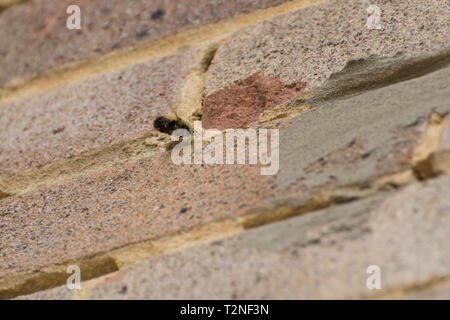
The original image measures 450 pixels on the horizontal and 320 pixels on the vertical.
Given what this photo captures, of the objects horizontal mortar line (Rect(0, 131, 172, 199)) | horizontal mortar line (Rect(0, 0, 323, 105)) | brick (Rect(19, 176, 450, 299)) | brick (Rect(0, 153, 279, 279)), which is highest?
horizontal mortar line (Rect(0, 0, 323, 105))

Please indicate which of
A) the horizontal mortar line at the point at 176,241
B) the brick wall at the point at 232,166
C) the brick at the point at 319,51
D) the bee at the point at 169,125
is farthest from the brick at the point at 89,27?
the horizontal mortar line at the point at 176,241

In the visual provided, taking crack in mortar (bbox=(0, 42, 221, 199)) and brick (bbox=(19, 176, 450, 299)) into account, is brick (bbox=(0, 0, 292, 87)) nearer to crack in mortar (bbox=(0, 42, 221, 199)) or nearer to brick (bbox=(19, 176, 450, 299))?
crack in mortar (bbox=(0, 42, 221, 199))

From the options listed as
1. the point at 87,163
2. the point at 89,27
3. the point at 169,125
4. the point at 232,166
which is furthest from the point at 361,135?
the point at 89,27

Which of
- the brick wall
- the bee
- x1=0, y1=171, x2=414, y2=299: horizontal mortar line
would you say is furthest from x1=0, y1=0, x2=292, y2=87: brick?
x1=0, y1=171, x2=414, y2=299: horizontal mortar line

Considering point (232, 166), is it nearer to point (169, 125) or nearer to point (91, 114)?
point (169, 125)

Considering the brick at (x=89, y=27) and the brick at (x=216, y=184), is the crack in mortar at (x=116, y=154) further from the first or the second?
the brick at (x=89, y=27)
